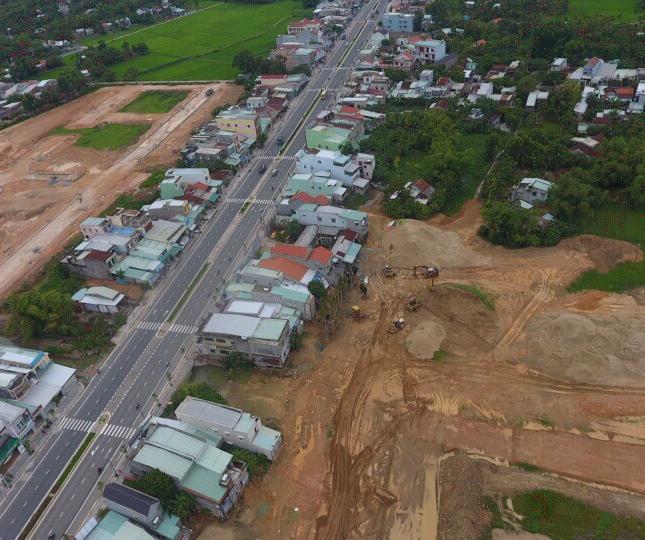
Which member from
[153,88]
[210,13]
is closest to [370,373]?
[153,88]

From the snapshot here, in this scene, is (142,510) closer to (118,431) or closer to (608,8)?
(118,431)

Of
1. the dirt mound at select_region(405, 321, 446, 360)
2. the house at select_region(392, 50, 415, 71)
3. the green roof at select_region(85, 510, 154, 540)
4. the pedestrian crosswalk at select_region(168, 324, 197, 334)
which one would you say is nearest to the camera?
the green roof at select_region(85, 510, 154, 540)

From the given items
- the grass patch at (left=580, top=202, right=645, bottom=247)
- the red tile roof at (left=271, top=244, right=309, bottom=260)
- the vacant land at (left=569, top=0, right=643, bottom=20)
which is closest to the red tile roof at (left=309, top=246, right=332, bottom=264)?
the red tile roof at (left=271, top=244, right=309, bottom=260)

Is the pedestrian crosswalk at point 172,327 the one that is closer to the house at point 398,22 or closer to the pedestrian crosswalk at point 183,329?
the pedestrian crosswalk at point 183,329

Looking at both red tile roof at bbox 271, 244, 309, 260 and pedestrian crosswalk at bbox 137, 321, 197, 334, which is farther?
red tile roof at bbox 271, 244, 309, 260

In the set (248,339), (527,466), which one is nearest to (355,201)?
(248,339)

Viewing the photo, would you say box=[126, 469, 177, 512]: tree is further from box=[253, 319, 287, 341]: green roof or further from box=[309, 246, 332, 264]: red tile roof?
box=[309, 246, 332, 264]: red tile roof
